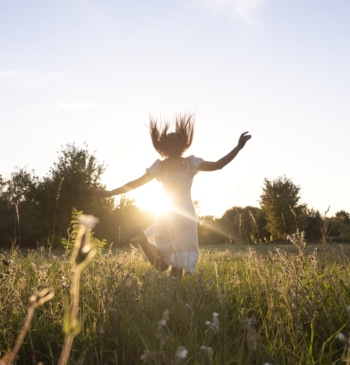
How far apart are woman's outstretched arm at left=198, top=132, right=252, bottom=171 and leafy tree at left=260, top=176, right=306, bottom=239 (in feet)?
79.5

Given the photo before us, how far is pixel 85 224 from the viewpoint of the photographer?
2.42 ft

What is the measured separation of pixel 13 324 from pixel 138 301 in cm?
86

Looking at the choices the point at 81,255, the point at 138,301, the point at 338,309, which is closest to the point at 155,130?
the point at 138,301

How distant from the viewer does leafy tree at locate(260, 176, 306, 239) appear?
35031 millimetres

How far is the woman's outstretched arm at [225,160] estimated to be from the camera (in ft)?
17.7

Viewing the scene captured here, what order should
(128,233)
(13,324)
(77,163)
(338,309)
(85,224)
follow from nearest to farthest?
1. (85,224)
2. (13,324)
3. (338,309)
4. (128,233)
5. (77,163)

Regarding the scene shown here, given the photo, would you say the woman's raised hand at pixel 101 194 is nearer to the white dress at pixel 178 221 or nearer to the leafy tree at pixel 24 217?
the white dress at pixel 178 221

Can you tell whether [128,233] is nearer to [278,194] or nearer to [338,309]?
[338,309]

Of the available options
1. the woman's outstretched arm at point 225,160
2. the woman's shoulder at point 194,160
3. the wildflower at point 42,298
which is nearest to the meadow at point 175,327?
the wildflower at point 42,298

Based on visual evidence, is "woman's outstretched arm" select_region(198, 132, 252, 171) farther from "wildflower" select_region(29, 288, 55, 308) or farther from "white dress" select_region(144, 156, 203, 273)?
"wildflower" select_region(29, 288, 55, 308)

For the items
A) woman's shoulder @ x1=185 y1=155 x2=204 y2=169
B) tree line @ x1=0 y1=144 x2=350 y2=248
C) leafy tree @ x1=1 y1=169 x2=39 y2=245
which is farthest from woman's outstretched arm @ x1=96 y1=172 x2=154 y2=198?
leafy tree @ x1=1 y1=169 x2=39 y2=245

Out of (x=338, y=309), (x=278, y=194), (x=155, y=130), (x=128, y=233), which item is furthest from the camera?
(x=278, y=194)

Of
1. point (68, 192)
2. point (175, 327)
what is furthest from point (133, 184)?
point (68, 192)

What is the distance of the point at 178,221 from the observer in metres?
5.78
